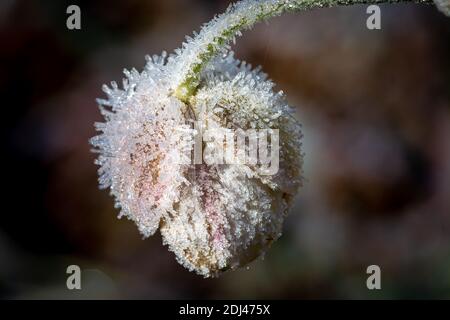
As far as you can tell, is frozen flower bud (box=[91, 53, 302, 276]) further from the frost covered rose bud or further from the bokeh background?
the bokeh background

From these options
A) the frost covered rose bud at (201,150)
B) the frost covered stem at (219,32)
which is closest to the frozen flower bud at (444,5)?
the frost covered stem at (219,32)

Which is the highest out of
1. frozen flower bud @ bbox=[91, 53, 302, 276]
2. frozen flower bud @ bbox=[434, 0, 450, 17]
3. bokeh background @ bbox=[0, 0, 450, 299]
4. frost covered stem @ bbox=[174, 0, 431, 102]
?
bokeh background @ bbox=[0, 0, 450, 299]

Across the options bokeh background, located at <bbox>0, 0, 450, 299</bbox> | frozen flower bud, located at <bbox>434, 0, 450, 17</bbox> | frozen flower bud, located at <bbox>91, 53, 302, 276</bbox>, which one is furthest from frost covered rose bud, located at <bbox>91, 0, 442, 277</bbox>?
bokeh background, located at <bbox>0, 0, 450, 299</bbox>

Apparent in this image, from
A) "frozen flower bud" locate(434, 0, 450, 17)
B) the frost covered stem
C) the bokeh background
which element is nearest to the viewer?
"frozen flower bud" locate(434, 0, 450, 17)

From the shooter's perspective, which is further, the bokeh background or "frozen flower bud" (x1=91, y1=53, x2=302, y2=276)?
the bokeh background

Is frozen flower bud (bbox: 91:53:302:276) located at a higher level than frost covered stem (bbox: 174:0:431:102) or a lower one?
lower

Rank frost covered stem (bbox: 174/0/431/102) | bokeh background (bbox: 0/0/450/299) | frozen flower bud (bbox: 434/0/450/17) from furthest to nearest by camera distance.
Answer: bokeh background (bbox: 0/0/450/299)
frost covered stem (bbox: 174/0/431/102)
frozen flower bud (bbox: 434/0/450/17)
